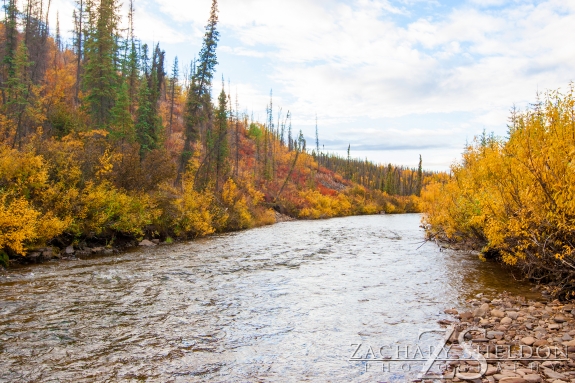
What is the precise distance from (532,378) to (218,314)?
24.2ft

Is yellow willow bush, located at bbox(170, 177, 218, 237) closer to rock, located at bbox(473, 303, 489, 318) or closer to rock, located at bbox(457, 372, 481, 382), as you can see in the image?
rock, located at bbox(473, 303, 489, 318)

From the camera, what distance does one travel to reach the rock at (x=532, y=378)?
5801 millimetres

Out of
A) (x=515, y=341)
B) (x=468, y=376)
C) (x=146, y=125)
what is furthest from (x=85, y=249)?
(x=146, y=125)

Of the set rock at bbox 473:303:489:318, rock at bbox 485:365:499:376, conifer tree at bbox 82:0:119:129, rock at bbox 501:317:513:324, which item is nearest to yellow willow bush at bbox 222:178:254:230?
conifer tree at bbox 82:0:119:129

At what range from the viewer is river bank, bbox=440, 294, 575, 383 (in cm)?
625

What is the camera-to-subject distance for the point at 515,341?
25.5 ft

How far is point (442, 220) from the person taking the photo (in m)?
23.9

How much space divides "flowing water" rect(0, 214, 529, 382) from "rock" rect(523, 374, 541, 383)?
206 cm

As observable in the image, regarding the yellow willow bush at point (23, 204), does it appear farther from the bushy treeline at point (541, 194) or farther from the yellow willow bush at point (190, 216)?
the bushy treeline at point (541, 194)

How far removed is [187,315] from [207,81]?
3015cm

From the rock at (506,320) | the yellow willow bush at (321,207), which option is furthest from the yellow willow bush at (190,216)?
the yellow willow bush at (321,207)

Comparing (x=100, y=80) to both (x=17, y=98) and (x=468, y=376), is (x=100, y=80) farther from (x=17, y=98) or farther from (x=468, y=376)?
(x=468, y=376)

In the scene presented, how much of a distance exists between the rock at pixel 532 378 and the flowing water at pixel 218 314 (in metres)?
2.06

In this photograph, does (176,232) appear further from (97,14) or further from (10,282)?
(97,14)
